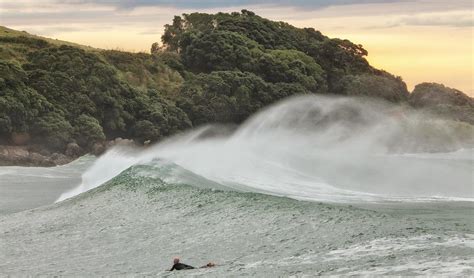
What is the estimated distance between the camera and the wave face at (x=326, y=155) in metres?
32.4

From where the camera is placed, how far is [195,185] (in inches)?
997

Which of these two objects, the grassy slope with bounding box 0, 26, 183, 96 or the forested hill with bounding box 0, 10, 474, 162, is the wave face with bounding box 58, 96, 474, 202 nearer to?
the forested hill with bounding box 0, 10, 474, 162

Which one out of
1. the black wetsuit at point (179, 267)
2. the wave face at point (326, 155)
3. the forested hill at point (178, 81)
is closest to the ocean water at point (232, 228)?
the black wetsuit at point (179, 267)

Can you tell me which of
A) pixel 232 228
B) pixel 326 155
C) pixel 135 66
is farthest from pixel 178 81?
pixel 232 228

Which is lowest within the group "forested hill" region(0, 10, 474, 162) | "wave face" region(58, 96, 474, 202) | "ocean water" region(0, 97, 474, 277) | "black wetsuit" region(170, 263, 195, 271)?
"black wetsuit" region(170, 263, 195, 271)

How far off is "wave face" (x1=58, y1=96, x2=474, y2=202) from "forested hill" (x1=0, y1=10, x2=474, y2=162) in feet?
9.81

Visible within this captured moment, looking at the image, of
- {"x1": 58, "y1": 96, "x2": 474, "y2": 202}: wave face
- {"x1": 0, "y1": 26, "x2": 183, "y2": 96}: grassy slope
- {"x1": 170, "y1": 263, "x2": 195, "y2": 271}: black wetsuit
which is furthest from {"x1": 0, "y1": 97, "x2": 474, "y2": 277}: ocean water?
{"x1": 0, "y1": 26, "x2": 183, "y2": 96}: grassy slope

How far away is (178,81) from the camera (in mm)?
100125

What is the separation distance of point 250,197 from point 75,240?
495 centimetres

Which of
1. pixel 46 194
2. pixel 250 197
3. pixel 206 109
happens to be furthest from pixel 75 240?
pixel 206 109

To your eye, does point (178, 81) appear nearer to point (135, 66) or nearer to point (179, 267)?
point (135, 66)

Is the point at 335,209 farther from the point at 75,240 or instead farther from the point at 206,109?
the point at 206,109

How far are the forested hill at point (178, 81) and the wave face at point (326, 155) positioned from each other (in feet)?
9.81

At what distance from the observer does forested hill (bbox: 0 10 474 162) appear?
7356 cm
